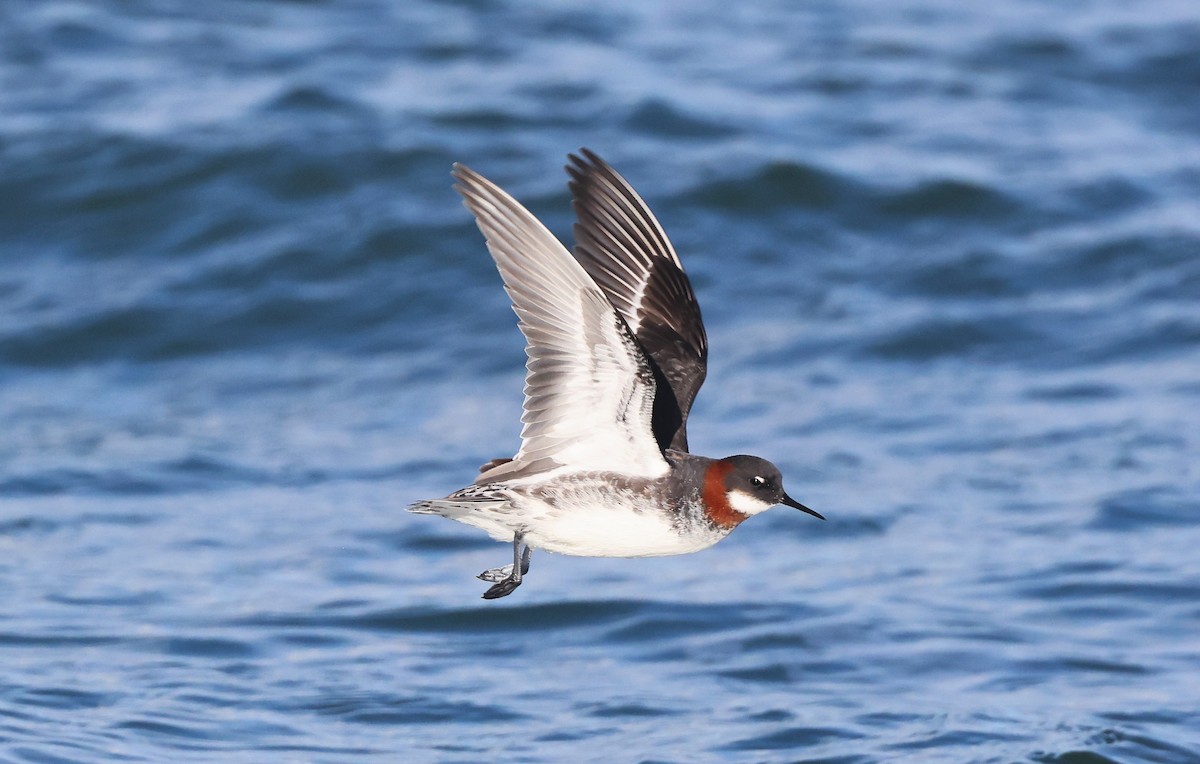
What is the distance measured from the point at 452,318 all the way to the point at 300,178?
8.49 ft

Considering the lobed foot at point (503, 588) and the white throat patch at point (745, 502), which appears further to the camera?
the lobed foot at point (503, 588)

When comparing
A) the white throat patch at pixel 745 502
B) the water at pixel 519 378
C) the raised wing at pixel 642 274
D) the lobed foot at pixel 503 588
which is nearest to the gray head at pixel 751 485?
the white throat patch at pixel 745 502

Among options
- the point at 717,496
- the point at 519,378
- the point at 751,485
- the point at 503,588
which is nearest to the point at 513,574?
the point at 503,588

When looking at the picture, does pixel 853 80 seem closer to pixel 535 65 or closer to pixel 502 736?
pixel 535 65

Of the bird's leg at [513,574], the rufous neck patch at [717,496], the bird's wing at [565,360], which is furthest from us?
the bird's leg at [513,574]

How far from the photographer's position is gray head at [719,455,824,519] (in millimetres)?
7301

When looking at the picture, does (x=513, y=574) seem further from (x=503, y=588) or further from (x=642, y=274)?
(x=642, y=274)

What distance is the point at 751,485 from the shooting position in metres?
7.33

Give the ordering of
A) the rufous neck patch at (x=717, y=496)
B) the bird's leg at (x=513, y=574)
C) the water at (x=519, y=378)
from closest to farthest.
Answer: the rufous neck patch at (x=717, y=496), the bird's leg at (x=513, y=574), the water at (x=519, y=378)

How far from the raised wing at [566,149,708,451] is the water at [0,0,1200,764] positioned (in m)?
2.85

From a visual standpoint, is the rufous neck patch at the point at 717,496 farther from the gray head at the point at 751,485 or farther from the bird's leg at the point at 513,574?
the bird's leg at the point at 513,574

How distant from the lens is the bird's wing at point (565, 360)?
21.4 feet

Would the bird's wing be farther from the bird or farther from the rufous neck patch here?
the rufous neck patch

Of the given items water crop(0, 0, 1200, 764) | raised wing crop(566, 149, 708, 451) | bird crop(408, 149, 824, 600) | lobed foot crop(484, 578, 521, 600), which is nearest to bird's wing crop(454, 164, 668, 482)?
bird crop(408, 149, 824, 600)
